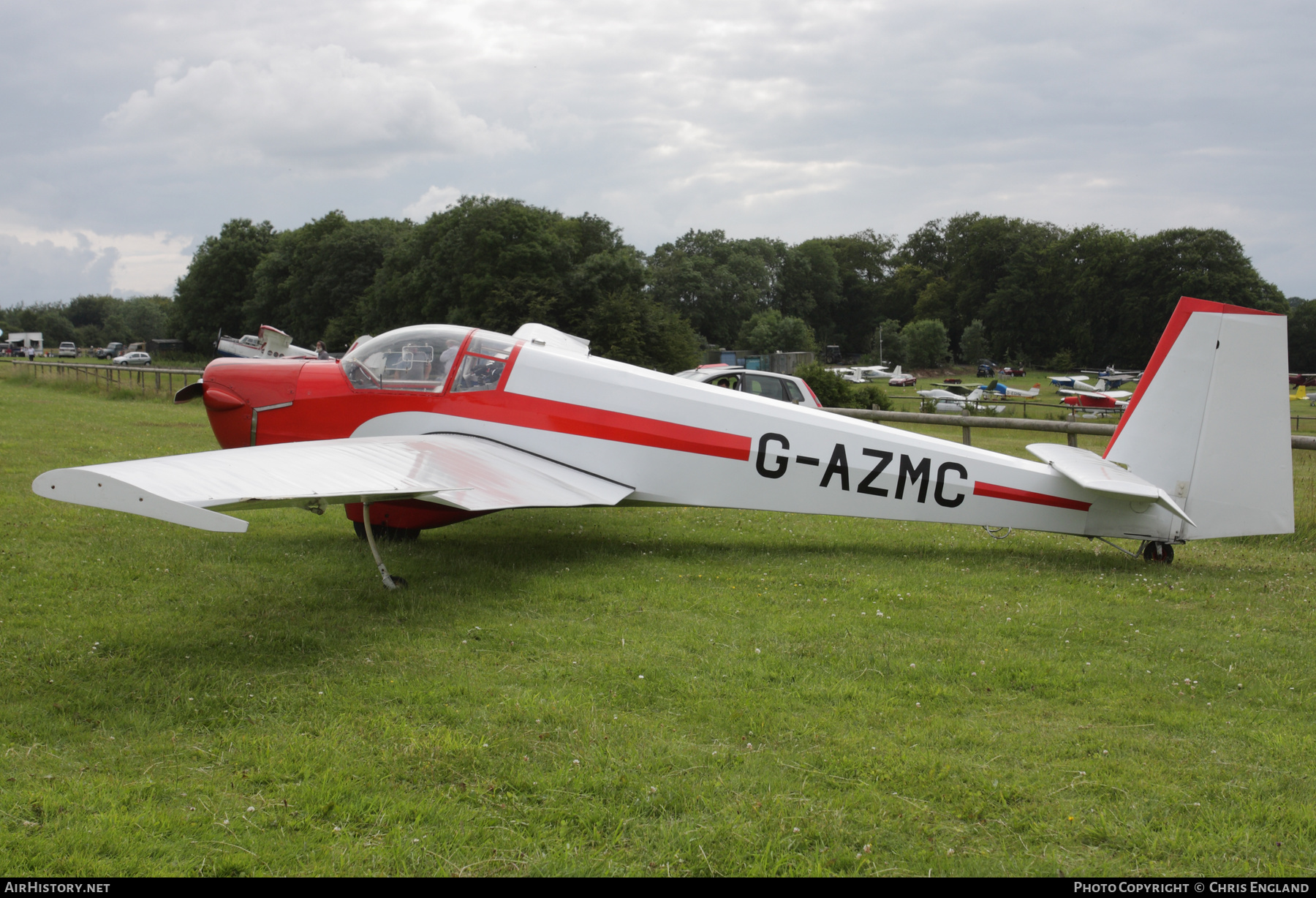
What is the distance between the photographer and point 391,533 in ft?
27.5

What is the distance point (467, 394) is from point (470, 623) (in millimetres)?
3006

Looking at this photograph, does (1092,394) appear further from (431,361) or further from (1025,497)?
(431,361)

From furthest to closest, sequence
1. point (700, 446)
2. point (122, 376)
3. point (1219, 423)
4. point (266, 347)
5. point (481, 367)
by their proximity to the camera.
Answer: point (122, 376) → point (266, 347) → point (481, 367) → point (700, 446) → point (1219, 423)

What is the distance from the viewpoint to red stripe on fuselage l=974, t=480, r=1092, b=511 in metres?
7.33

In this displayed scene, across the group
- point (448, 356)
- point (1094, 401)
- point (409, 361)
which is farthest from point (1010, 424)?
point (1094, 401)

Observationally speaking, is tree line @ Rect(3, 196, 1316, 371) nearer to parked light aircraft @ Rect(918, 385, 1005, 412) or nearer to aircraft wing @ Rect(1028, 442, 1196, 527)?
parked light aircraft @ Rect(918, 385, 1005, 412)

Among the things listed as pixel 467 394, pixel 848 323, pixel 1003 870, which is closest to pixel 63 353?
pixel 848 323

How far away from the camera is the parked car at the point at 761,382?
16748 millimetres

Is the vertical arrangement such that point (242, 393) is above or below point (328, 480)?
above

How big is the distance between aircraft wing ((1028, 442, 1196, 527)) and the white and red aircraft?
0.02 metres

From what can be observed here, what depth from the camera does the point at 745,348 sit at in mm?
95188

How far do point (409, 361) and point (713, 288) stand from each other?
9759cm
